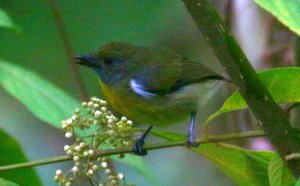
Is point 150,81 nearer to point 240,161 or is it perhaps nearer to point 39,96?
point 39,96

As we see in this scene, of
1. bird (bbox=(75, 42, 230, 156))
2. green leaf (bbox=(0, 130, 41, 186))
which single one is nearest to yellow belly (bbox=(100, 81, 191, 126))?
bird (bbox=(75, 42, 230, 156))

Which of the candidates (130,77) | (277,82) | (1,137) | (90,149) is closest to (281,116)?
(277,82)

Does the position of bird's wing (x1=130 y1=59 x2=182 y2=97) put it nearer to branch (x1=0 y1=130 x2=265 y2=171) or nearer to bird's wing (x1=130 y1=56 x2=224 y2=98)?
bird's wing (x1=130 y1=56 x2=224 y2=98)

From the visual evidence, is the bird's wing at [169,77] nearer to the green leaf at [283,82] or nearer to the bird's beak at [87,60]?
the bird's beak at [87,60]

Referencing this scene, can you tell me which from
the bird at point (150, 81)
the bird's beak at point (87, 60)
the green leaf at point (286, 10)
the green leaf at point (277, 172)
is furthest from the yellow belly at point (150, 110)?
the green leaf at point (286, 10)

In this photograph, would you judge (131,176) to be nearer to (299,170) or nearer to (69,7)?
(69,7)

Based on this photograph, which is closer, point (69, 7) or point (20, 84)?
point (20, 84)

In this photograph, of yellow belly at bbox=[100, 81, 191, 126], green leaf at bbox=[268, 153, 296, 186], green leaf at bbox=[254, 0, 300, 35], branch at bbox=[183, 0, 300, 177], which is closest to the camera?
green leaf at bbox=[254, 0, 300, 35]
